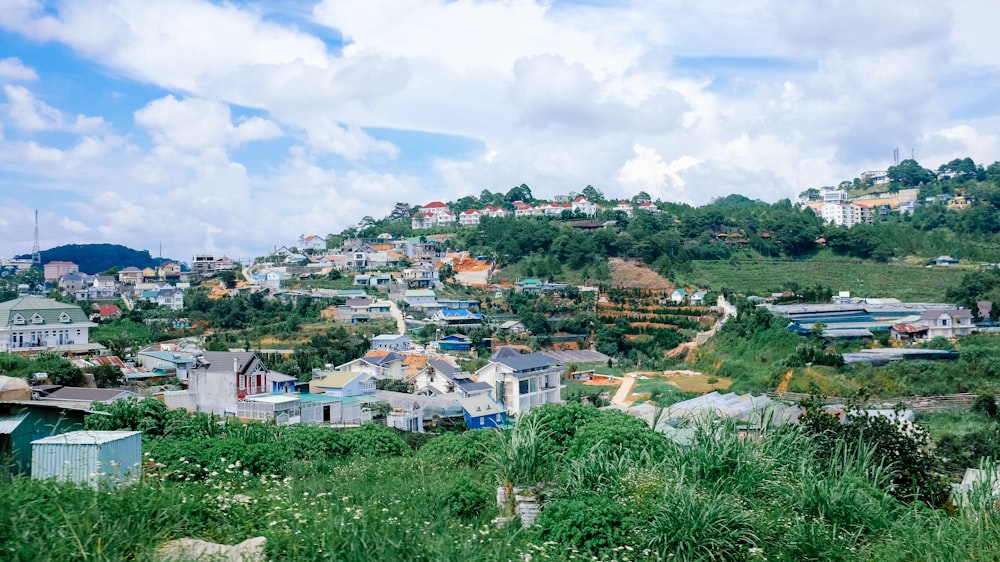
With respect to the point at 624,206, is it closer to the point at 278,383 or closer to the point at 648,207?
the point at 648,207

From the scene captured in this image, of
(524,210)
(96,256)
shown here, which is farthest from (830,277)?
(96,256)

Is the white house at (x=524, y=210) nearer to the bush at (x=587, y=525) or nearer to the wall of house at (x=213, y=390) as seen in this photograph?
the wall of house at (x=213, y=390)

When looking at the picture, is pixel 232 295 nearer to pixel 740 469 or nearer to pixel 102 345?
pixel 102 345

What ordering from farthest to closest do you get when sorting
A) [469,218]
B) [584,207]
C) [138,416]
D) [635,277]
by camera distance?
[469,218]
[584,207]
[635,277]
[138,416]

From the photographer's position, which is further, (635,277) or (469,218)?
(469,218)

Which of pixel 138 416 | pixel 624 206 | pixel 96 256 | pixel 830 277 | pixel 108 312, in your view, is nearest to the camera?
pixel 138 416


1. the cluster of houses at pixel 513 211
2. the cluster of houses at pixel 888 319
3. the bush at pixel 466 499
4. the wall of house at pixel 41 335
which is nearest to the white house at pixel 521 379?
the cluster of houses at pixel 888 319

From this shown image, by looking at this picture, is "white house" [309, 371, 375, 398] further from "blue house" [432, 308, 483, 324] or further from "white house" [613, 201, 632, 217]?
"white house" [613, 201, 632, 217]
